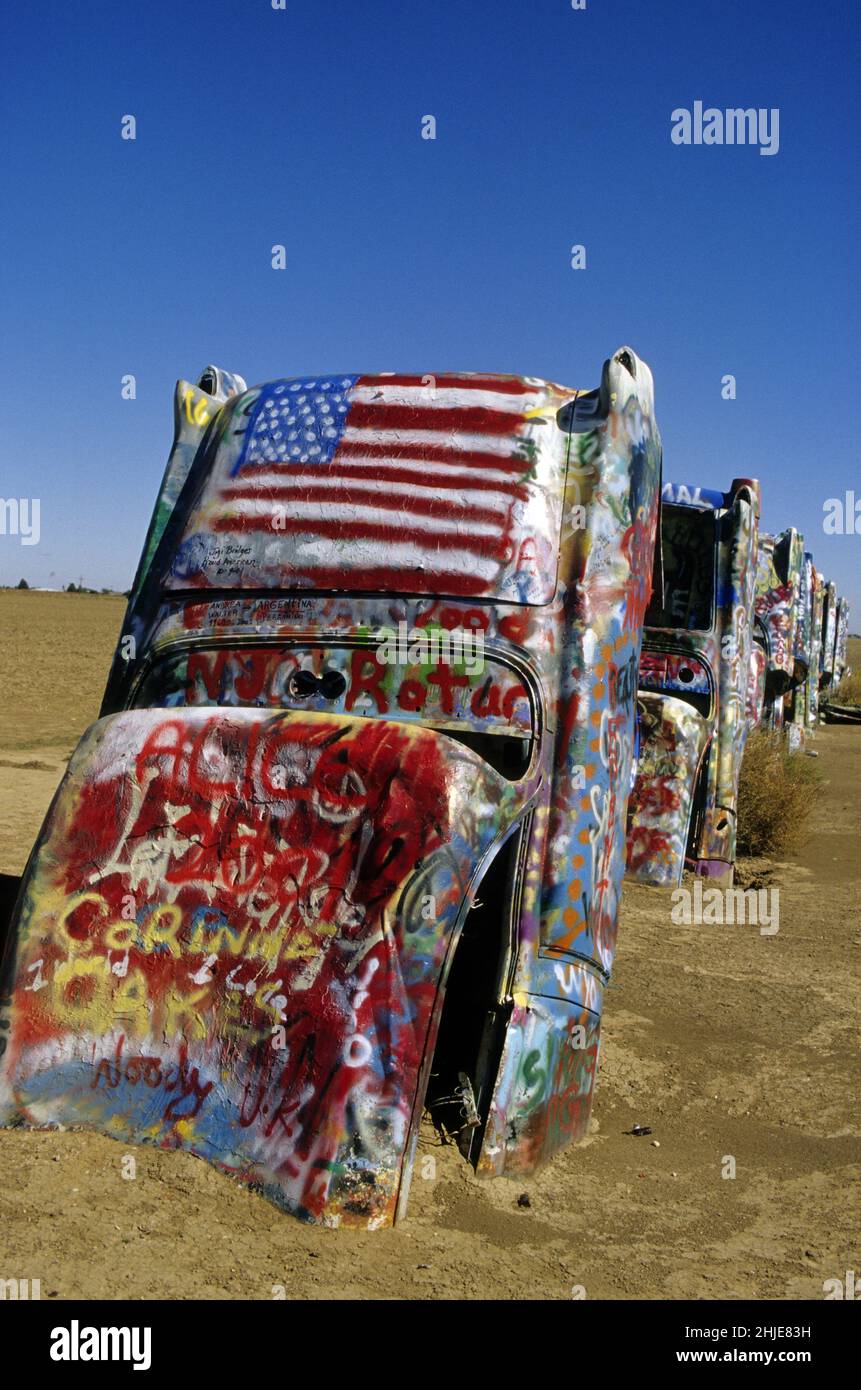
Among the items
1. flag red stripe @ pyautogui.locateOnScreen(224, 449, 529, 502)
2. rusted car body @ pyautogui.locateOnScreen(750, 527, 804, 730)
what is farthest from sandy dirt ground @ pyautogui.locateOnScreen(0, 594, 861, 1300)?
rusted car body @ pyautogui.locateOnScreen(750, 527, 804, 730)

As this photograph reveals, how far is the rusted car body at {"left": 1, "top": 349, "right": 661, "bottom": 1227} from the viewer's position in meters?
3.55

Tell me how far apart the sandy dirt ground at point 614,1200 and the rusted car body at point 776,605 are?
7.12 metres

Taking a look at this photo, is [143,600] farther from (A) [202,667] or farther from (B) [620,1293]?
(B) [620,1293]

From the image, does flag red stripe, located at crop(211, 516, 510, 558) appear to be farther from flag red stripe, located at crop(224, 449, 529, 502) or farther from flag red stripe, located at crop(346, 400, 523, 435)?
flag red stripe, located at crop(346, 400, 523, 435)

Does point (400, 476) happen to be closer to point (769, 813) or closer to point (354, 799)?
point (354, 799)

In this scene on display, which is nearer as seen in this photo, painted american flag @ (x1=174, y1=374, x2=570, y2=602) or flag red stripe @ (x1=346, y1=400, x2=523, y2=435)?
painted american flag @ (x1=174, y1=374, x2=570, y2=602)

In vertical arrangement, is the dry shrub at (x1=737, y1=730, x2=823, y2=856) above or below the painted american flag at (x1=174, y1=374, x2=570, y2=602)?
below

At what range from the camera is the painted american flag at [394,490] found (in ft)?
14.8

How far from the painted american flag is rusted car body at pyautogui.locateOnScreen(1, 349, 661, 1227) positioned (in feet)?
0.04

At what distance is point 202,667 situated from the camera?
462 cm

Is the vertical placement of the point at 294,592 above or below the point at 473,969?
above

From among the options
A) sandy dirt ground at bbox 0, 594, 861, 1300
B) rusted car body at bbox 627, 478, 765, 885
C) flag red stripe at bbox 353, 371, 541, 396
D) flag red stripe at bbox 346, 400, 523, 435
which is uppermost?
flag red stripe at bbox 353, 371, 541, 396
